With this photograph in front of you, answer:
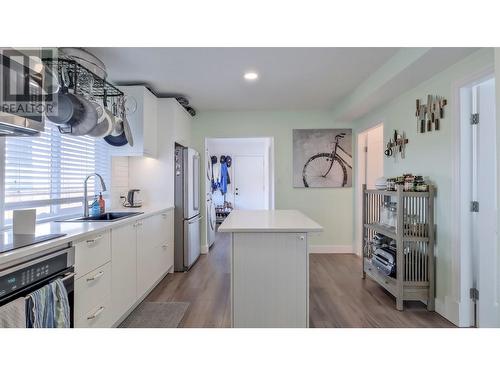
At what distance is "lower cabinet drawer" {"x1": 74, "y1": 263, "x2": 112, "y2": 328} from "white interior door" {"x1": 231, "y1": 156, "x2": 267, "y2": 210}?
5.41 metres

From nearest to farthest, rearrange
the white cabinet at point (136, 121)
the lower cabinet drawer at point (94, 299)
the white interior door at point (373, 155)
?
the lower cabinet drawer at point (94, 299) → the white cabinet at point (136, 121) → the white interior door at point (373, 155)

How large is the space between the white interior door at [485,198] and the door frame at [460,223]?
60mm

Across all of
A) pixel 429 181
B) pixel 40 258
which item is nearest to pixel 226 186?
pixel 429 181

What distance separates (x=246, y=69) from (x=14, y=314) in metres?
2.59

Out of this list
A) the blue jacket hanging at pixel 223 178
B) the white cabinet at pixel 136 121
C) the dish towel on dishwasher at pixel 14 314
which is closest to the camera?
the dish towel on dishwasher at pixel 14 314

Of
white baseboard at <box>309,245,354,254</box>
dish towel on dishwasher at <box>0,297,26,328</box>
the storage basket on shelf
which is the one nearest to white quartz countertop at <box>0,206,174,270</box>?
dish towel on dishwasher at <box>0,297,26,328</box>

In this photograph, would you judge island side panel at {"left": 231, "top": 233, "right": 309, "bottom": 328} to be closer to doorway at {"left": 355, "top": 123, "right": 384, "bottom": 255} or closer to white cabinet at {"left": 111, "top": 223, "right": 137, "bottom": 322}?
white cabinet at {"left": 111, "top": 223, "right": 137, "bottom": 322}

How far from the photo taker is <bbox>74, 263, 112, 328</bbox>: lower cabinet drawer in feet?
5.18

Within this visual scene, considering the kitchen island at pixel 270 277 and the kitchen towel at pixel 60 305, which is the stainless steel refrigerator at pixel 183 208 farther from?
the kitchen towel at pixel 60 305

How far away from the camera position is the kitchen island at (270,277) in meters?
1.81

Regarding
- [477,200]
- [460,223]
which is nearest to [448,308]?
[460,223]

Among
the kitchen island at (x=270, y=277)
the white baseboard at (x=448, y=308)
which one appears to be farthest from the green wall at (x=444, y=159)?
the kitchen island at (x=270, y=277)

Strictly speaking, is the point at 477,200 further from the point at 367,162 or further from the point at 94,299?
the point at 94,299

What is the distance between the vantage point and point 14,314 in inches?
44.0
